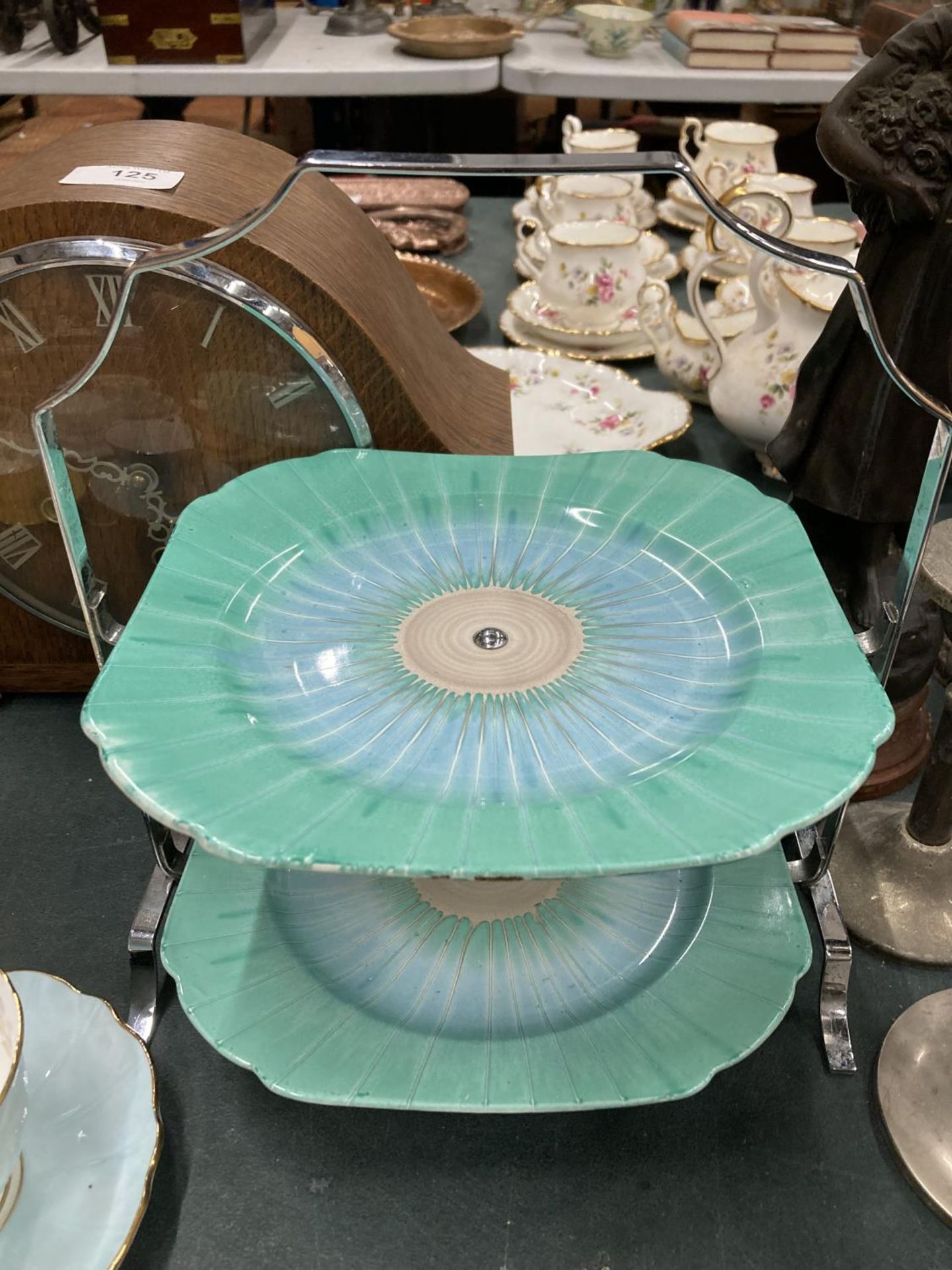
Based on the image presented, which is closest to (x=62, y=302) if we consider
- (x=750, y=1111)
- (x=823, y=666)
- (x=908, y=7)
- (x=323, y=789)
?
(x=323, y=789)

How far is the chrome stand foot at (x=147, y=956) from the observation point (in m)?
0.60

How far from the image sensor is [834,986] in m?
0.61

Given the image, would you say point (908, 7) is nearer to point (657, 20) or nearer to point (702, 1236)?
point (657, 20)

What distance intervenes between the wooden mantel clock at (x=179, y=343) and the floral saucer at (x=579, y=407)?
0.29 meters

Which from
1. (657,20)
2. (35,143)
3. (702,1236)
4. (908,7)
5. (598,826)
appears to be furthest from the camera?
(657,20)

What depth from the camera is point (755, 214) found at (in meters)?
1.08

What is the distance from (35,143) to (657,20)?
1347mm

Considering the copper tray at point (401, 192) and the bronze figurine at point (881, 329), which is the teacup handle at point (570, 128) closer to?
the copper tray at point (401, 192)

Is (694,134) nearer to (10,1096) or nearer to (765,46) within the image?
(765,46)

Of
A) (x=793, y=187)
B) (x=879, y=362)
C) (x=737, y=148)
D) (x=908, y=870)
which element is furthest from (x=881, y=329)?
(x=737, y=148)

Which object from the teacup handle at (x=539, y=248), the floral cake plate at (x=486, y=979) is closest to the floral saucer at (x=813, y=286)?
the teacup handle at (x=539, y=248)

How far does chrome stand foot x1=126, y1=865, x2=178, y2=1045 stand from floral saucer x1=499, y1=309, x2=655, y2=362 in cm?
80

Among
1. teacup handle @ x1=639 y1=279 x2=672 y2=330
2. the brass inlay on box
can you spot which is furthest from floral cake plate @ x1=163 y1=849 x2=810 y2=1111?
the brass inlay on box

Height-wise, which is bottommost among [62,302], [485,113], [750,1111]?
[750,1111]
